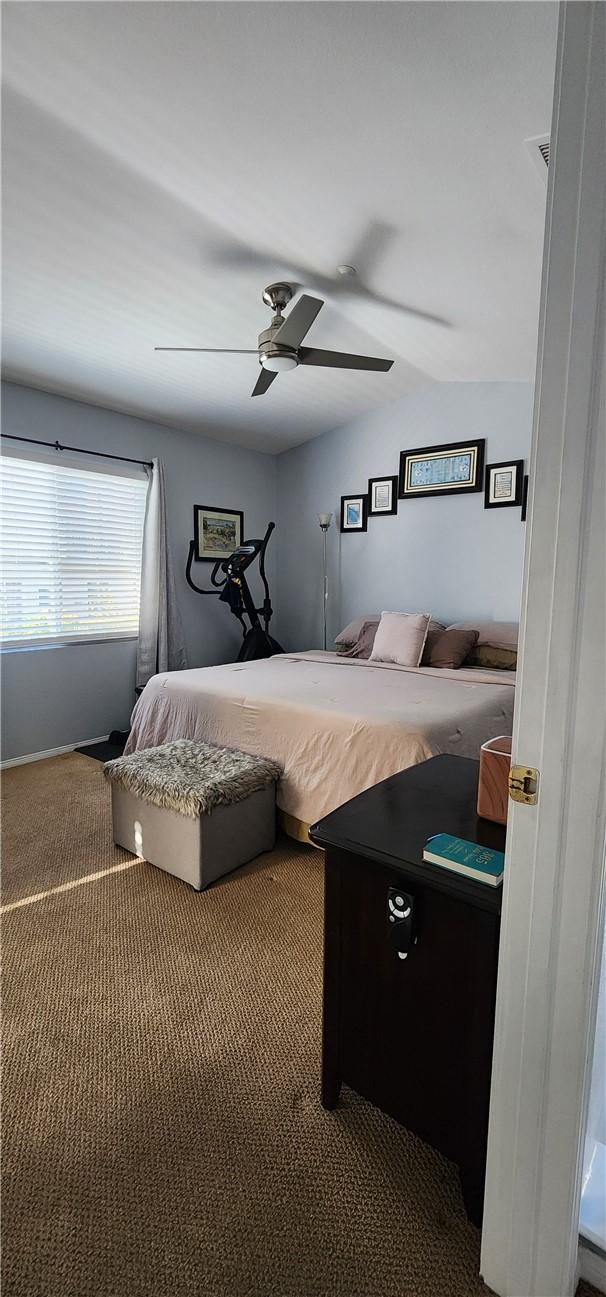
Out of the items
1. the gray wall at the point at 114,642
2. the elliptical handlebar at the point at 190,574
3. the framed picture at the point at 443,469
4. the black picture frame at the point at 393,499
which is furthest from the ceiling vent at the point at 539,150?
the elliptical handlebar at the point at 190,574

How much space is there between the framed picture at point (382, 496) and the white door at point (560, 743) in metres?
4.02

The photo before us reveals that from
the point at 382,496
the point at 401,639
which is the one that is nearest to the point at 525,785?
the point at 401,639

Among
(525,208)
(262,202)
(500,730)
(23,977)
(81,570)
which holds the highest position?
(262,202)

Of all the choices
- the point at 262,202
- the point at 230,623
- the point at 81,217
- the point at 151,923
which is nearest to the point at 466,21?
the point at 262,202

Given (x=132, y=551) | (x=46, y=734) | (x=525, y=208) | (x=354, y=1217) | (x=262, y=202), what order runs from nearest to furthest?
1. (x=354, y=1217)
2. (x=525, y=208)
3. (x=262, y=202)
4. (x=46, y=734)
5. (x=132, y=551)

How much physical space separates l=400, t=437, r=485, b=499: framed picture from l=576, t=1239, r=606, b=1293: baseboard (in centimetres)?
400

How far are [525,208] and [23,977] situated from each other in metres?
2.88

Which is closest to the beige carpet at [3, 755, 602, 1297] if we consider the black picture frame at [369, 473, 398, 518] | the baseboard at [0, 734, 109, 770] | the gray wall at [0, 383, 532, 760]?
the baseboard at [0, 734, 109, 770]

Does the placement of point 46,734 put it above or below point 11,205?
below

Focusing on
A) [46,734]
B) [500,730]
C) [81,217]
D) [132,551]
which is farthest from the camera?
[132,551]

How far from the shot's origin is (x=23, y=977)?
1814 millimetres

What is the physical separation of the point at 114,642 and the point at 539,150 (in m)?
3.70

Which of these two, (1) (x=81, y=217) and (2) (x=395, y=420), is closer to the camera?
(1) (x=81, y=217)

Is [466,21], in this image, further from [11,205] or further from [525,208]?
[11,205]
